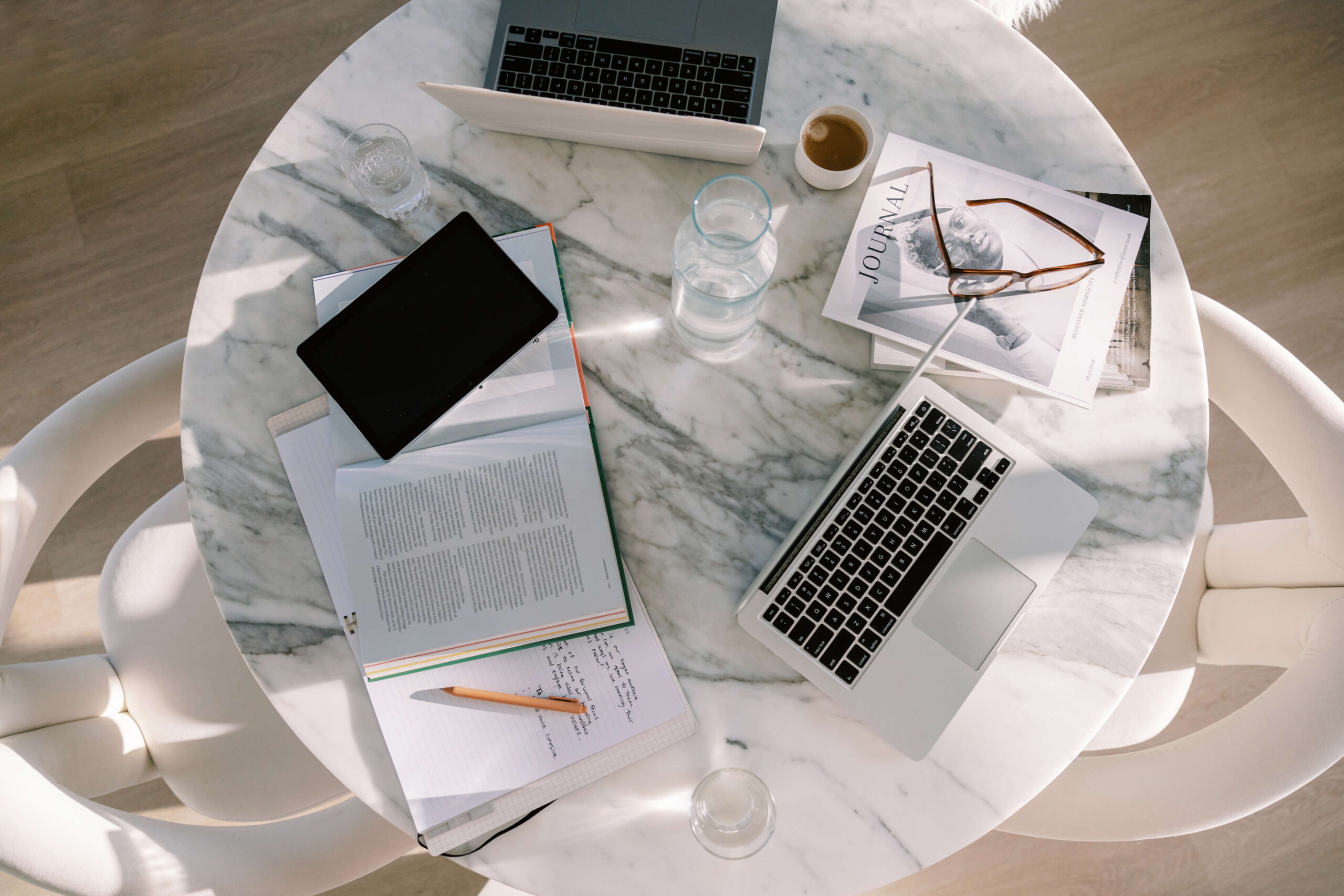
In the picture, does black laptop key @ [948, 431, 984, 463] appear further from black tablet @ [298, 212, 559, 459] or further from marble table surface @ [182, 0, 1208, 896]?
black tablet @ [298, 212, 559, 459]

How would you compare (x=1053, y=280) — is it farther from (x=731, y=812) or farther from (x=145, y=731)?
(x=145, y=731)

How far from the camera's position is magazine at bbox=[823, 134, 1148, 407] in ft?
3.26

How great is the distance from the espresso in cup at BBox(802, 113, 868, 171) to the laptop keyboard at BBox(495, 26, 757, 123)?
9 cm

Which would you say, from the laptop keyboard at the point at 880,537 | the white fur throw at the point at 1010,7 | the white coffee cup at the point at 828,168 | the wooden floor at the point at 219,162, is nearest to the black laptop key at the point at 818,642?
the laptop keyboard at the point at 880,537

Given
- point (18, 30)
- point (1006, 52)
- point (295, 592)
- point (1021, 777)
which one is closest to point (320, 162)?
point (295, 592)

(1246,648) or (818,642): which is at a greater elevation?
(818,642)

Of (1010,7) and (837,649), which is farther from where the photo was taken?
(1010,7)

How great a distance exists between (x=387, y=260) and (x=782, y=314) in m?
0.52

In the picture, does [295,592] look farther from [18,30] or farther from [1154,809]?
[18,30]

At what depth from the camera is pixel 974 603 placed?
3.01 feet

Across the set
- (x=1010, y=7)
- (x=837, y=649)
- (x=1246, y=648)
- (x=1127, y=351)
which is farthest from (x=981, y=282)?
(x=1010, y=7)

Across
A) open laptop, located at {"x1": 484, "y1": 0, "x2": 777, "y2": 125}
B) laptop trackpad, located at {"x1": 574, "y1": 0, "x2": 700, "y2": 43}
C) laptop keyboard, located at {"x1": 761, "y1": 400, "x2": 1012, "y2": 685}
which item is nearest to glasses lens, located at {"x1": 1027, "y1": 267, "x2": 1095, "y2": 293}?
laptop keyboard, located at {"x1": 761, "y1": 400, "x2": 1012, "y2": 685}

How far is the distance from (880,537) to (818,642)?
0.47ft

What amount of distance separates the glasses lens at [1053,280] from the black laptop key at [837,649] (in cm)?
51
